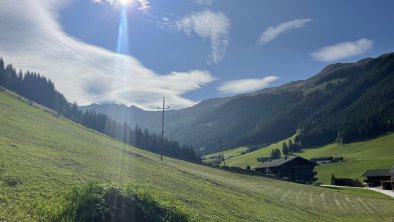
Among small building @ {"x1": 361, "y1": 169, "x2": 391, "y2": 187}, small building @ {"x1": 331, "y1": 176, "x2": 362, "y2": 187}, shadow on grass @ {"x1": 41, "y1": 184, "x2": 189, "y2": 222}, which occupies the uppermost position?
shadow on grass @ {"x1": 41, "y1": 184, "x2": 189, "y2": 222}

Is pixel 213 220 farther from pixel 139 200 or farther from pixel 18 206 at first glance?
pixel 18 206

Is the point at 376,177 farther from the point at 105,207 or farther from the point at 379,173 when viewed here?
the point at 105,207

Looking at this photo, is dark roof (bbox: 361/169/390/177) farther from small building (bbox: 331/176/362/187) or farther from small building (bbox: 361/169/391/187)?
small building (bbox: 331/176/362/187)

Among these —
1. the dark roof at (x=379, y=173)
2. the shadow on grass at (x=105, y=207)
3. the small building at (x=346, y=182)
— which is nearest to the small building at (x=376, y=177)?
the dark roof at (x=379, y=173)

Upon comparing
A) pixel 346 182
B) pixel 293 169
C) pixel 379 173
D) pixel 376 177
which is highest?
pixel 379 173

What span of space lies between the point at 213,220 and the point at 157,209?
8.71 meters

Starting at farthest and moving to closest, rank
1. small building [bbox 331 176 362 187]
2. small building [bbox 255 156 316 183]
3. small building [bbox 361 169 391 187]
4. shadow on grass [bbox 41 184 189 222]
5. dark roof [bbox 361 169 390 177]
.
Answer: small building [bbox 331 176 362 187] → small building [bbox 255 156 316 183] → small building [bbox 361 169 391 187] → dark roof [bbox 361 169 390 177] → shadow on grass [bbox 41 184 189 222]

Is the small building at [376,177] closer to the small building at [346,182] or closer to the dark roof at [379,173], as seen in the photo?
the dark roof at [379,173]

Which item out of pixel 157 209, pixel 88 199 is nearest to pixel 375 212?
pixel 157 209

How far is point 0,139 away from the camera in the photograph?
41.2 m

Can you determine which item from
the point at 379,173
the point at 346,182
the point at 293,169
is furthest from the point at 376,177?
the point at 293,169

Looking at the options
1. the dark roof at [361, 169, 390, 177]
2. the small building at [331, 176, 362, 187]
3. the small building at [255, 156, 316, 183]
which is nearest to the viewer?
the dark roof at [361, 169, 390, 177]

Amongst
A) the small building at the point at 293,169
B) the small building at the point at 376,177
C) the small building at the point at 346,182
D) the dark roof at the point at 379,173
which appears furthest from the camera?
the small building at the point at 346,182

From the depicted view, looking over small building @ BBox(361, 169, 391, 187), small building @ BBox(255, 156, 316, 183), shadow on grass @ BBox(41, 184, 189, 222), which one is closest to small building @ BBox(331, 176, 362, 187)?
small building @ BBox(361, 169, 391, 187)
